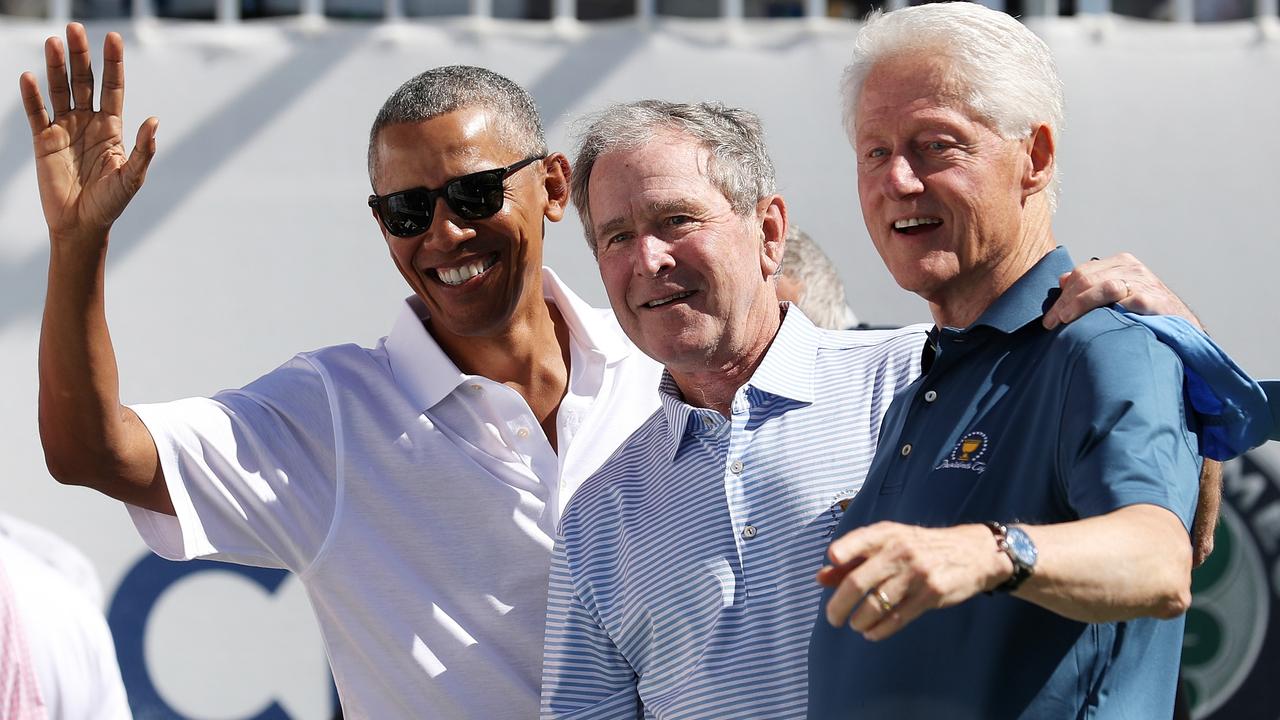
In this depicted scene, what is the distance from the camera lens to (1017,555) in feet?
3.59

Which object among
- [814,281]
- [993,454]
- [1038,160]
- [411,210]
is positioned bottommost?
[814,281]

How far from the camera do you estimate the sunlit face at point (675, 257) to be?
1.97 m

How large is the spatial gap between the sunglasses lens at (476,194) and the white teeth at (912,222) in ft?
3.17

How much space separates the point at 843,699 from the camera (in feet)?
4.91

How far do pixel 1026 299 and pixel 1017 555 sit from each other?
478 millimetres

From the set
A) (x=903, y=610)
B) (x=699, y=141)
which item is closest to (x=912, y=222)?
(x=699, y=141)

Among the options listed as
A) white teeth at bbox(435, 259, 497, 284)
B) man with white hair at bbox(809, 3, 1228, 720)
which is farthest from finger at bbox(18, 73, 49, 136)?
man with white hair at bbox(809, 3, 1228, 720)

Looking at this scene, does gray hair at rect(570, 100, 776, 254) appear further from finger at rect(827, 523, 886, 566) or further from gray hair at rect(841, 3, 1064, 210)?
finger at rect(827, 523, 886, 566)

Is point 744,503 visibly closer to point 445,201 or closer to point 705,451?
point 705,451

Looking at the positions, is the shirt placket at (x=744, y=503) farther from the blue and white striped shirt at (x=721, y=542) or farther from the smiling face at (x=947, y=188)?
the smiling face at (x=947, y=188)

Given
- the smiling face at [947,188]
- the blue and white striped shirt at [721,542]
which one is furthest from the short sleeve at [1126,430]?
the blue and white striped shirt at [721,542]

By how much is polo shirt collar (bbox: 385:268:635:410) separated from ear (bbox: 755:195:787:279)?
460 millimetres

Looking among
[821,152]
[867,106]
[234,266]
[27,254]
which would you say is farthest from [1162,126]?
[27,254]

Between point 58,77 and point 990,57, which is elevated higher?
point 990,57
